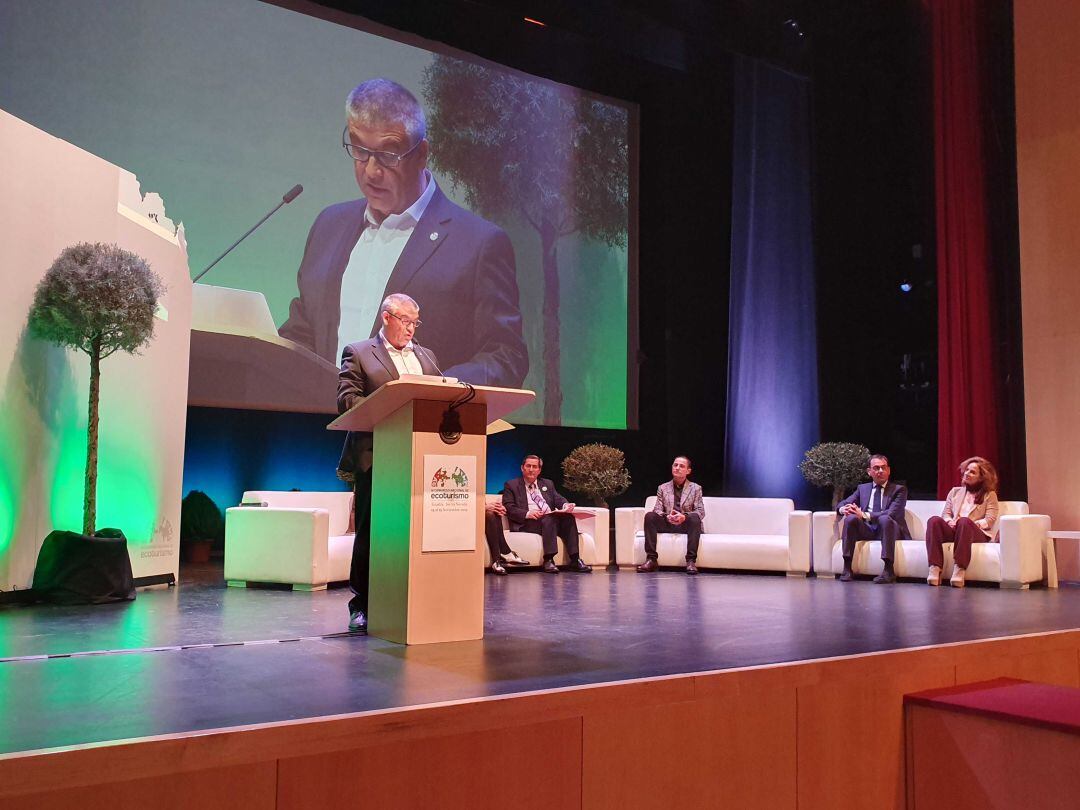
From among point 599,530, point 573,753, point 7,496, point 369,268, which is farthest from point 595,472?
point 573,753

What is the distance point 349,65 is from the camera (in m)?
7.90

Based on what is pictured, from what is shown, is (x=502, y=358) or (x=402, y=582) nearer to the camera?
(x=402, y=582)

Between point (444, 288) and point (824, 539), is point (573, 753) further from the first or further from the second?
point (444, 288)

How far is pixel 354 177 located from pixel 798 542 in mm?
4787

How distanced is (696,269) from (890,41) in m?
2.94

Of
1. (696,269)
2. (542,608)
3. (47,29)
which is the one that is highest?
(47,29)

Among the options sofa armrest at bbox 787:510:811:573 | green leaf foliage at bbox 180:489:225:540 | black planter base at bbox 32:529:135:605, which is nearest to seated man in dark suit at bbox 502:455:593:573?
sofa armrest at bbox 787:510:811:573

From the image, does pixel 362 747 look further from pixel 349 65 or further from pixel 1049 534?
pixel 349 65

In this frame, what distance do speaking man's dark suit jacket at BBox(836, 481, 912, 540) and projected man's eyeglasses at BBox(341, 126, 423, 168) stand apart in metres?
4.71

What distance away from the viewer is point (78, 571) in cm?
485

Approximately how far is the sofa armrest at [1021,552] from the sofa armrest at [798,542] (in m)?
1.40

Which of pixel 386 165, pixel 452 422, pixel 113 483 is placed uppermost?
pixel 386 165

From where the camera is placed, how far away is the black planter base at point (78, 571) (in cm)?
482

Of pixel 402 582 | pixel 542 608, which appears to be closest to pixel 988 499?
pixel 542 608
